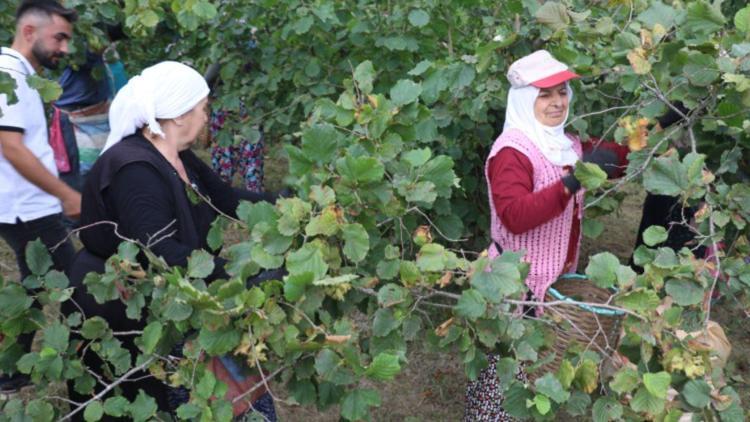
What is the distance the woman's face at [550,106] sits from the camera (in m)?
2.51

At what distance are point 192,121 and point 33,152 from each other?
1045 millimetres

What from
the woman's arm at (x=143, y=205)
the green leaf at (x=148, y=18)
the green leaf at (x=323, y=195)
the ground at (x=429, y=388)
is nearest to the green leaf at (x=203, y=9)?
the green leaf at (x=148, y=18)

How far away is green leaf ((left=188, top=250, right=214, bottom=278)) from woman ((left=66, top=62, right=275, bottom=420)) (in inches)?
13.8

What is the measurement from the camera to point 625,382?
1.47 m

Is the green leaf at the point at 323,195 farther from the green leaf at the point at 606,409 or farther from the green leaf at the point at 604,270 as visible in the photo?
the green leaf at the point at 606,409

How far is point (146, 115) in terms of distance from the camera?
221 centimetres

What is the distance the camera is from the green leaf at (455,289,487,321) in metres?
1.48

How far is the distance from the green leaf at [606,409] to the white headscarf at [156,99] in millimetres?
1311

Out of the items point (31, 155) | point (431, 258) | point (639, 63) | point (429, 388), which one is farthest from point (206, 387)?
point (429, 388)

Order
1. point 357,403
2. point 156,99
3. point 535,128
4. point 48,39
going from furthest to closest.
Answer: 1. point 48,39
2. point 535,128
3. point 156,99
4. point 357,403

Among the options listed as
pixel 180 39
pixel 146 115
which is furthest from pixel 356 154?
pixel 180 39

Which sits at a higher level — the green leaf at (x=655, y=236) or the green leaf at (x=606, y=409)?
the green leaf at (x=655, y=236)

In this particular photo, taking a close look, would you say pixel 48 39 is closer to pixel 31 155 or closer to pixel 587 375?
pixel 31 155

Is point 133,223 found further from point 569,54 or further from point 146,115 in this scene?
point 569,54
